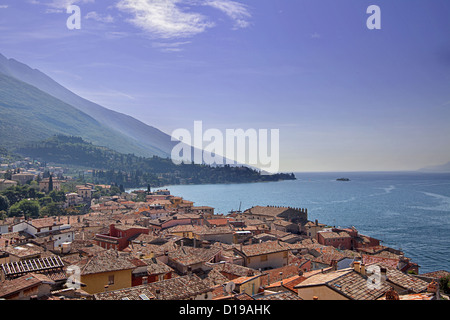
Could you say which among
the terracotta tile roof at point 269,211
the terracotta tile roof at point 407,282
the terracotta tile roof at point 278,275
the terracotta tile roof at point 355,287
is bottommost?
the terracotta tile roof at point 269,211

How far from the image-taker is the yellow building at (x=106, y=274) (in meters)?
10.7

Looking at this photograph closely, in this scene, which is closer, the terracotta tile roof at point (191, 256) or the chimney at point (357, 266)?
the chimney at point (357, 266)

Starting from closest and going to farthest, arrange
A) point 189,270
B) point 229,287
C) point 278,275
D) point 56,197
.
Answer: point 229,287, point 278,275, point 189,270, point 56,197

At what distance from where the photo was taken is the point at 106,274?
1101cm

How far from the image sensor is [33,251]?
14336 mm

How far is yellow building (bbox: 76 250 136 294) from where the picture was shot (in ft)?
35.1

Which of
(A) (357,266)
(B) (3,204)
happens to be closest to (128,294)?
(A) (357,266)

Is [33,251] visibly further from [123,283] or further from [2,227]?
[2,227]

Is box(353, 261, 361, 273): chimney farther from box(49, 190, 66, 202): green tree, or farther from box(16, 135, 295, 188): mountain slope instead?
box(16, 135, 295, 188): mountain slope

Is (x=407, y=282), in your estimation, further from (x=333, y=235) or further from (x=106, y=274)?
(x=333, y=235)

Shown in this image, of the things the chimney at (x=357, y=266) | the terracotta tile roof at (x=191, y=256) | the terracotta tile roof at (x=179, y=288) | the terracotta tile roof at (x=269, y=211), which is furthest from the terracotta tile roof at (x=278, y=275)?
the terracotta tile roof at (x=269, y=211)

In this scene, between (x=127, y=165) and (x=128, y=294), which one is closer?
(x=128, y=294)

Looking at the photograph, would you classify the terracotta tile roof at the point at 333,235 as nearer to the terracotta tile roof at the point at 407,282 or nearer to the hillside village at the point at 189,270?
the hillside village at the point at 189,270
